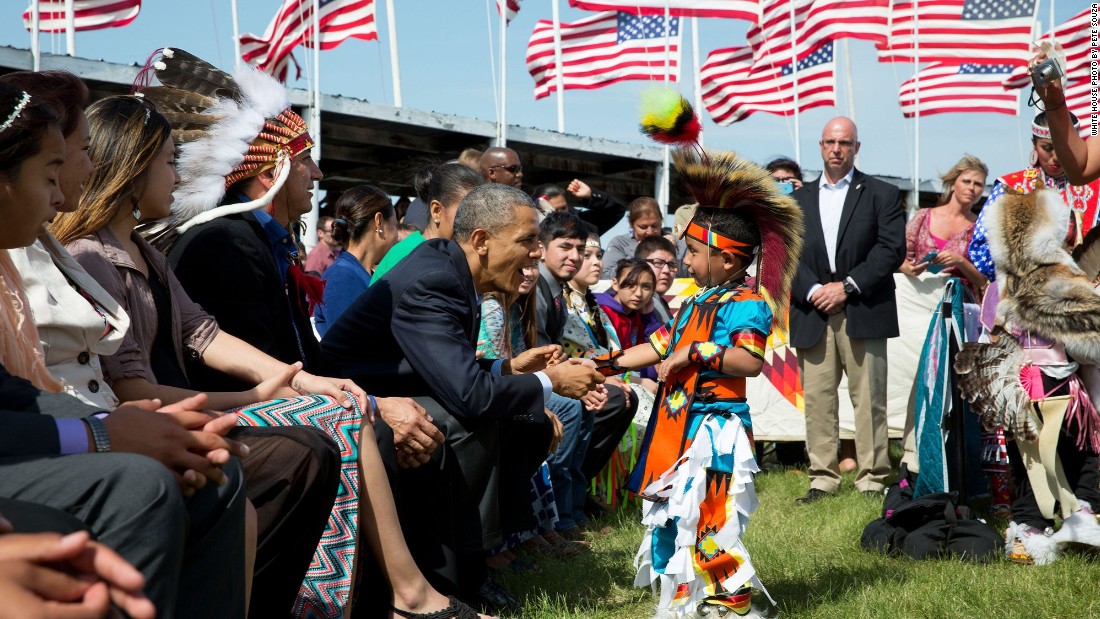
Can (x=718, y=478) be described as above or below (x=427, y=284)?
below

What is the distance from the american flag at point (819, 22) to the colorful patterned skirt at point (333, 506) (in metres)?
12.6

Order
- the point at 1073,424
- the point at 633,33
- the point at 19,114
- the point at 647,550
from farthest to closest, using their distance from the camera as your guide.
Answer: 1. the point at 633,33
2. the point at 1073,424
3. the point at 647,550
4. the point at 19,114

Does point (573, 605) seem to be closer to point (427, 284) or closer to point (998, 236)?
point (427, 284)

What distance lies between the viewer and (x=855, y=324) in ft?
22.4

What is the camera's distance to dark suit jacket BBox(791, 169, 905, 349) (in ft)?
22.4

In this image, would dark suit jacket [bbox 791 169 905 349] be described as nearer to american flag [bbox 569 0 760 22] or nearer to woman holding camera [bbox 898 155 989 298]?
woman holding camera [bbox 898 155 989 298]

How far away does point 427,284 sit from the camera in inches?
150

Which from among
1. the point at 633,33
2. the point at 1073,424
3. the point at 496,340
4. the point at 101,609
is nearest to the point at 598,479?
the point at 496,340

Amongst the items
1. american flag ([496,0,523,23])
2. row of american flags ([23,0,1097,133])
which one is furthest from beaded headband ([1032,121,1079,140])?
american flag ([496,0,523,23])

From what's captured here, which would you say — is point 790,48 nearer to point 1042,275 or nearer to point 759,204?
point 1042,275

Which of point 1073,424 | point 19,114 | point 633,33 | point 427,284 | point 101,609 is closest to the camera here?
point 101,609

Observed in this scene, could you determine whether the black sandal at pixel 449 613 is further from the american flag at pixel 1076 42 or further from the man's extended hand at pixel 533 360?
the american flag at pixel 1076 42

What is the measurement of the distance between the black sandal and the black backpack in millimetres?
2434

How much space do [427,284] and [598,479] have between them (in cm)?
296
